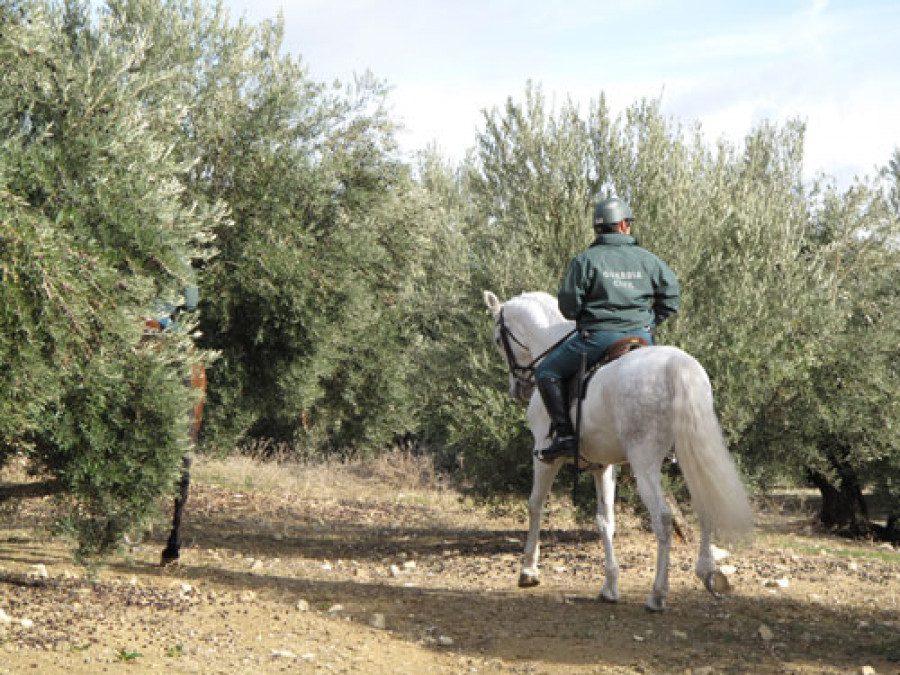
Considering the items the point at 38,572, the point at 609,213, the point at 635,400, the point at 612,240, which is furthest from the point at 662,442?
the point at 38,572

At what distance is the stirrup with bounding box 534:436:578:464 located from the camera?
8188 mm

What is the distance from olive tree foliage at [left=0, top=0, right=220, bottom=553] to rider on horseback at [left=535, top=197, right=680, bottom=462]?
3.27 m

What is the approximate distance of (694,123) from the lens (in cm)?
1430

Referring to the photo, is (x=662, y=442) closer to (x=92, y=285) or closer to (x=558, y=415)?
(x=558, y=415)

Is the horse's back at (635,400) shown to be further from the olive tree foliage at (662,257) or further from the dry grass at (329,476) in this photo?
the dry grass at (329,476)

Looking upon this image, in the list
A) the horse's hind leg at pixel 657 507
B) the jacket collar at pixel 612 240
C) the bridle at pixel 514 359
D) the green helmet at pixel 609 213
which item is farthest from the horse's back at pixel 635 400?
the bridle at pixel 514 359

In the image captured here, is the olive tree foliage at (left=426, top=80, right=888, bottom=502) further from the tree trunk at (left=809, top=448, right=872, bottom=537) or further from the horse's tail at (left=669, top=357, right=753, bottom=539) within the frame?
the tree trunk at (left=809, top=448, right=872, bottom=537)

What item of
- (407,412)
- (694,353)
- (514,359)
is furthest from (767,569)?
(407,412)

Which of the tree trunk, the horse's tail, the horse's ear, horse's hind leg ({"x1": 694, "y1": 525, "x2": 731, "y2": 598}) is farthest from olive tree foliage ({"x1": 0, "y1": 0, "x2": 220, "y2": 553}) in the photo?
the tree trunk

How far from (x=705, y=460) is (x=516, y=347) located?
9.18 feet

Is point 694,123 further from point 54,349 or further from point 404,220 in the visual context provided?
point 54,349

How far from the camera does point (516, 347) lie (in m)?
9.50

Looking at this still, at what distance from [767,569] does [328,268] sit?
6.95 m

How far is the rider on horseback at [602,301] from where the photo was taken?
8.15 metres
